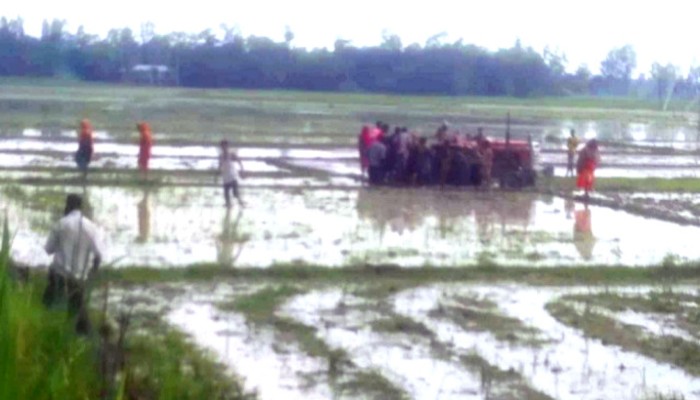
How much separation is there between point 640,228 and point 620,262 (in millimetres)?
4540

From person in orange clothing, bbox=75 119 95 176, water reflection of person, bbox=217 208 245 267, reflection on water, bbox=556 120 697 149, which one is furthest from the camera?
reflection on water, bbox=556 120 697 149

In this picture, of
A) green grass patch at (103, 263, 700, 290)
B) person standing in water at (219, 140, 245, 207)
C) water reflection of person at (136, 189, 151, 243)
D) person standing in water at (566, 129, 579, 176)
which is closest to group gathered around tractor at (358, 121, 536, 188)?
person standing in water at (566, 129, 579, 176)

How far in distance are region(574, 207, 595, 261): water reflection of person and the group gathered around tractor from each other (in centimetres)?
339

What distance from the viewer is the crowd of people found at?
2789 cm

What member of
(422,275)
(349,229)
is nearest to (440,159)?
(349,229)

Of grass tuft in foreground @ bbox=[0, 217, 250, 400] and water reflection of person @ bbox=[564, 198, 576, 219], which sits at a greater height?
grass tuft in foreground @ bbox=[0, 217, 250, 400]

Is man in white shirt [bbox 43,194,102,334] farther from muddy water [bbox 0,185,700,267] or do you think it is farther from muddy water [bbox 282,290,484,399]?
muddy water [bbox 0,185,700,267]

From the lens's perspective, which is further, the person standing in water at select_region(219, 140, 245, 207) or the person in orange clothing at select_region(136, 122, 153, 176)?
the person in orange clothing at select_region(136, 122, 153, 176)

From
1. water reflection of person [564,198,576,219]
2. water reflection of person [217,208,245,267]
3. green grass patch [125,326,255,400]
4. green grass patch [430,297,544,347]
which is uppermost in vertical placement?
green grass patch [125,326,255,400]

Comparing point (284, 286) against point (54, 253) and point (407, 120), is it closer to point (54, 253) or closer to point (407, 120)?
point (54, 253)

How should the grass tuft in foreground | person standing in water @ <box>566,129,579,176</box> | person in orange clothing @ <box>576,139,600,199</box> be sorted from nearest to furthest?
the grass tuft in foreground, person in orange clothing @ <box>576,139,600,199</box>, person standing in water @ <box>566,129,579,176</box>

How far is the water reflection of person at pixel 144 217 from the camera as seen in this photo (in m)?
19.1

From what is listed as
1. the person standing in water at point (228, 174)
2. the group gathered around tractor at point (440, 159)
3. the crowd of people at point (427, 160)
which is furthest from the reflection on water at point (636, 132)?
the person standing in water at point (228, 174)

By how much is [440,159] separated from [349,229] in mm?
7591
